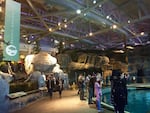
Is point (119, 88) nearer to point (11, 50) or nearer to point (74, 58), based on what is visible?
point (11, 50)

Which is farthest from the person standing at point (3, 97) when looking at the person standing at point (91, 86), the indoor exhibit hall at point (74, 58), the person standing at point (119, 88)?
the person standing at point (119, 88)

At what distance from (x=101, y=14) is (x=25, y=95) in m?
10.9

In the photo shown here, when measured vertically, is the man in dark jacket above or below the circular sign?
below

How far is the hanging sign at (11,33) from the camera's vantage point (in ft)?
29.5

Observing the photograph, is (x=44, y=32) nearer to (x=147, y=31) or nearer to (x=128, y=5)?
(x=128, y=5)

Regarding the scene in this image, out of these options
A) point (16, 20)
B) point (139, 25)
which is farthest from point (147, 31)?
point (16, 20)

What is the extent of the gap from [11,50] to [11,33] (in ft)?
2.02

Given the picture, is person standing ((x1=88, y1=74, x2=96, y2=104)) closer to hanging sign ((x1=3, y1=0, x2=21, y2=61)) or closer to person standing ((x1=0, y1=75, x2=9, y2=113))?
person standing ((x1=0, y1=75, x2=9, y2=113))

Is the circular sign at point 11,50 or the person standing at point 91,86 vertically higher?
the circular sign at point 11,50

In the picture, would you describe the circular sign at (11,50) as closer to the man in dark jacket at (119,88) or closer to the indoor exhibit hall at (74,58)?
the indoor exhibit hall at (74,58)

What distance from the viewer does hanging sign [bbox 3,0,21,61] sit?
354 inches

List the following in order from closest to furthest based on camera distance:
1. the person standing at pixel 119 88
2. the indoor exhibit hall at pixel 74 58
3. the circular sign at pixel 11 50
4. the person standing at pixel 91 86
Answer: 1. the person standing at pixel 119 88
2. the circular sign at pixel 11 50
3. the indoor exhibit hall at pixel 74 58
4. the person standing at pixel 91 86

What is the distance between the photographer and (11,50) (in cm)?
912

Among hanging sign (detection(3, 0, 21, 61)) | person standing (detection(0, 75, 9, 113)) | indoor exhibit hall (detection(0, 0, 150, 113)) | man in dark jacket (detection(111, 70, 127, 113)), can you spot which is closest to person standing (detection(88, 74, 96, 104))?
indoor exhibit hall (detection(0, 0, 150, 113))
